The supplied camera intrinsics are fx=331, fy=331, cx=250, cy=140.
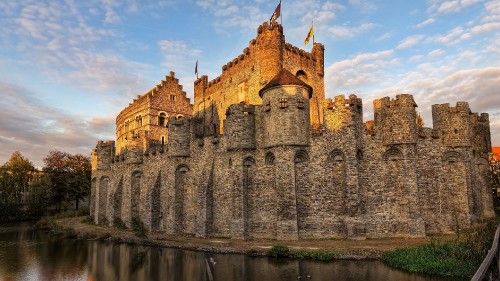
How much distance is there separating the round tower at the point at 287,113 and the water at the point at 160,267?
368 inches

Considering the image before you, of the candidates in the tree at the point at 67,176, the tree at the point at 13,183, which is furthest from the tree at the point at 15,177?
the tree at the point at 67,176

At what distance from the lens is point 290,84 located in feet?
85.3

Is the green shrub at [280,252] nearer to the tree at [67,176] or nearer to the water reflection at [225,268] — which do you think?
the water reflection at [225,268]

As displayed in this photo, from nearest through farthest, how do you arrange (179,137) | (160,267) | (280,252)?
(160,267) < (280,252) < (179,137)

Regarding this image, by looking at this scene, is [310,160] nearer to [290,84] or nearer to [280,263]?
[290,84]

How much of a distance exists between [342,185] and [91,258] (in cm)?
1900

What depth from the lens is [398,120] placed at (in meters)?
24.7

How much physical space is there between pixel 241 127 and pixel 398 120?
478 inches

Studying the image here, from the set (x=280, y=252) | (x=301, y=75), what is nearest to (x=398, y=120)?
(x=280, y=252)

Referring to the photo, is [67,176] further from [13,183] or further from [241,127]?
[241,127]

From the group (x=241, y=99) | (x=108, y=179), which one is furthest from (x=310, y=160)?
(x=108, y=179)

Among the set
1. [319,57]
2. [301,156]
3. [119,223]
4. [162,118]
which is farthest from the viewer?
[162,118]

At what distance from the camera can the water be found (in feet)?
54.1

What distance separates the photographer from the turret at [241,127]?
27453mm
